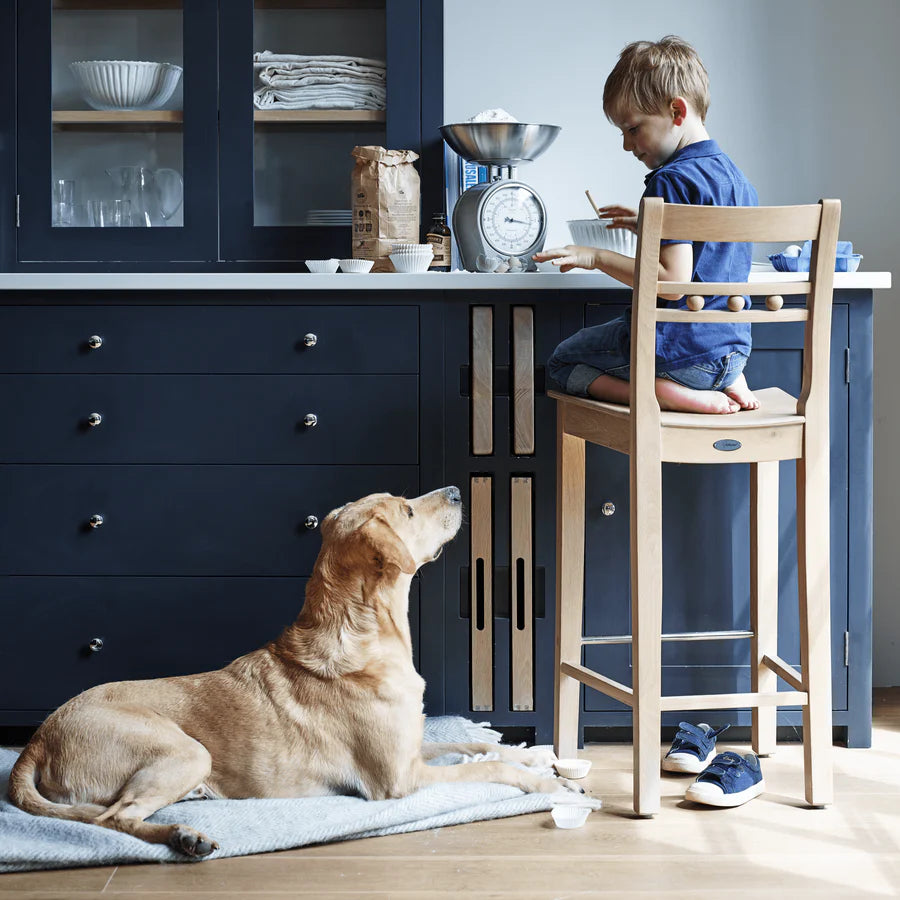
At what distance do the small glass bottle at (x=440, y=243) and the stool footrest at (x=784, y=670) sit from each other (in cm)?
120

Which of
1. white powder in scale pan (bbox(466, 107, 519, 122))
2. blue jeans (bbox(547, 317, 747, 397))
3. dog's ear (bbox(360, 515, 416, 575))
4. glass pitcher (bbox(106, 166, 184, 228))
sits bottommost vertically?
dog's ear (bbox(360, 515, 416, 575))

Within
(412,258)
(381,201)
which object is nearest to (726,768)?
(412,258)

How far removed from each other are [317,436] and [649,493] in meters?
0.81

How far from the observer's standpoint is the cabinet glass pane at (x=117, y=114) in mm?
2770

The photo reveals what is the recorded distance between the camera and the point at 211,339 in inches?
95.2

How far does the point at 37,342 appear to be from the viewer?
2.43 meters

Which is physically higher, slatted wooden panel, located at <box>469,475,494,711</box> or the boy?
the boy

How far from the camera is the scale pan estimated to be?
264 centimetres

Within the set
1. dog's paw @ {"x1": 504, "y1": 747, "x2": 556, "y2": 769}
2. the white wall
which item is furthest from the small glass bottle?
dog's paw @ {"x1": 504, "y1": 747, "x2": 556, "y2": 769}

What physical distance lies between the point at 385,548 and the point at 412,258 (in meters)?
0.79

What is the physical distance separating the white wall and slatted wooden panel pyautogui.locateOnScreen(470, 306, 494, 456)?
73 cm

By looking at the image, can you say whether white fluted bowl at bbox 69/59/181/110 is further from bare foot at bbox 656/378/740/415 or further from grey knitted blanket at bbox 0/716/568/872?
grey knitted blanket at bbox 0/716/568/872

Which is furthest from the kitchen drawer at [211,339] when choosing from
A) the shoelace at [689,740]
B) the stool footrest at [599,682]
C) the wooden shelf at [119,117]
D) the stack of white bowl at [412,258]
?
the shoelace at [689,740]

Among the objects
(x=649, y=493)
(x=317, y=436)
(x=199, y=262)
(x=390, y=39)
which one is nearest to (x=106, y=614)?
(x=317, y=436)
